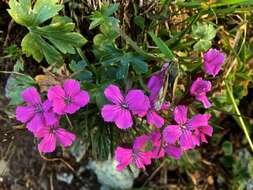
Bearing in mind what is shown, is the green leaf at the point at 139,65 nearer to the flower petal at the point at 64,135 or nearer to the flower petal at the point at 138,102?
the flower petal at the point at 138,102

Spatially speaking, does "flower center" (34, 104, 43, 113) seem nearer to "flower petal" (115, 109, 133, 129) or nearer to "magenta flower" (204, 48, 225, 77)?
"flower petal" (115, 109, 133, 129)

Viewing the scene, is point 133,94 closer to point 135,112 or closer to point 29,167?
point 135,112

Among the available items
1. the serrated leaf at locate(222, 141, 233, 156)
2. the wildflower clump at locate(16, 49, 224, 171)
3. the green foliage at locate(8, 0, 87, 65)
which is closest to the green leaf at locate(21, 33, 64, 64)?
the green foliage at locate(8, 0, 87, 65)

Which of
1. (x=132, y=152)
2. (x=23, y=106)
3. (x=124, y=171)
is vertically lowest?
(x=124, y=171)

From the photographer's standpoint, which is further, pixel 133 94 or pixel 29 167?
pixel 29 167

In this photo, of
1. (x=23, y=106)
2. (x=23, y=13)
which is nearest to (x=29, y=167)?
(x=23, y=106)

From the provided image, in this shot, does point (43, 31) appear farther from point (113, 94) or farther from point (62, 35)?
point (113, 94)
